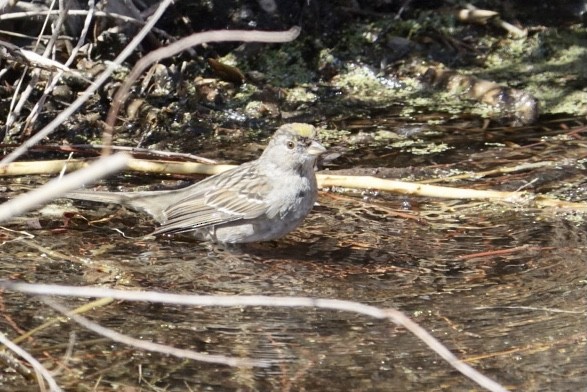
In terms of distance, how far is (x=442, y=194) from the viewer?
18.6 feet

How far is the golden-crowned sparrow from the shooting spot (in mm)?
5586

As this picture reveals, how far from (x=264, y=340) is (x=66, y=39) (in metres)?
3.67

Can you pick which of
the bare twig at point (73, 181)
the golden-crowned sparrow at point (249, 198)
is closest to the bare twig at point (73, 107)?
the bare twig at point (73, 181)

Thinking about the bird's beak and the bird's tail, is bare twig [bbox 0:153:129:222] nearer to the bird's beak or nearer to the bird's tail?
the bird's tail

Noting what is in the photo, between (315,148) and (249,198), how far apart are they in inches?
17.9

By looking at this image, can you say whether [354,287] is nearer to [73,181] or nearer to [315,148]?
[315,148]

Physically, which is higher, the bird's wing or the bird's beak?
the bird's beak

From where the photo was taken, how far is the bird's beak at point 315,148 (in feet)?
18.7

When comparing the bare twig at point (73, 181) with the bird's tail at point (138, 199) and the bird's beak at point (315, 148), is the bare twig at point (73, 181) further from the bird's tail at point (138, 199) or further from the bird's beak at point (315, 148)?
the bird's beak at point (315, 148)

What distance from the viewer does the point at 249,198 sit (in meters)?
5.80

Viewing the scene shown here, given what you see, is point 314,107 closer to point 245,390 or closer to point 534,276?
point 534,276

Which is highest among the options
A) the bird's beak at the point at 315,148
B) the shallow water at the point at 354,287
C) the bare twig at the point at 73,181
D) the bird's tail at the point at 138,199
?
the bare twig at the point at 73,181

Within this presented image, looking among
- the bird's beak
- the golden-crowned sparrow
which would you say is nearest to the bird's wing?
the golden-crowned sparrow

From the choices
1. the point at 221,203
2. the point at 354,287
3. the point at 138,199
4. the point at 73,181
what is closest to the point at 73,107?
the point at 73,181
